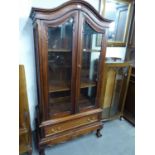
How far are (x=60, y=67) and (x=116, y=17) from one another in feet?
4.19

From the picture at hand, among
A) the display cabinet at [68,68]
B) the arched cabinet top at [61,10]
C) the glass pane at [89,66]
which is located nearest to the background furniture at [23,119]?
the display cabinet at [68,68]

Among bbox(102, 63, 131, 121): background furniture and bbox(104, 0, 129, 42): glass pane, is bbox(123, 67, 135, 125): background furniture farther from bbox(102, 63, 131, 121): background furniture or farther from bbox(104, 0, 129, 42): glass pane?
bbox(104, 0, 129, 42): glass pane

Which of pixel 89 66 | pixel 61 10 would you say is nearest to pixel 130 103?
pixel 89 66

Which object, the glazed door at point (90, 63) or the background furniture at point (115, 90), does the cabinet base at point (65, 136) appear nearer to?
the glazed door at point (90, 63)

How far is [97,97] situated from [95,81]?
22 centimetres

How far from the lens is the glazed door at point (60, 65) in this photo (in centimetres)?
132

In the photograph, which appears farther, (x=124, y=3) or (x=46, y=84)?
(x=124, y=3)

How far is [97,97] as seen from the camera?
1.77 meters

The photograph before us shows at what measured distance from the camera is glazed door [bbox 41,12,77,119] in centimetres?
132

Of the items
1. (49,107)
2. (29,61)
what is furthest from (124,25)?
(49,107)
